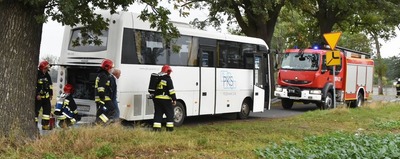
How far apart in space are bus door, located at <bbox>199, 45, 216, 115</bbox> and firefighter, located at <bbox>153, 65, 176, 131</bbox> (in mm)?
2528

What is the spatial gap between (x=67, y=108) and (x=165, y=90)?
227cm

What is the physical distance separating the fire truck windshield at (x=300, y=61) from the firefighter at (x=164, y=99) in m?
10.3

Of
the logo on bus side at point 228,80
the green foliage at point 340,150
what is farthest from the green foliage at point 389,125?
the green foliage at point 340,150

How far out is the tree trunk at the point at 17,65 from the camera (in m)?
6.88

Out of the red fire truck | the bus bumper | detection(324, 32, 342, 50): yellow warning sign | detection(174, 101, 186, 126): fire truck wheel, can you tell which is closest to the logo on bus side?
detection(174, 101, 186, 126): fire truck wheel

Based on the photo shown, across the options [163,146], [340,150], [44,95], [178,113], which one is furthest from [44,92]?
[340,150]

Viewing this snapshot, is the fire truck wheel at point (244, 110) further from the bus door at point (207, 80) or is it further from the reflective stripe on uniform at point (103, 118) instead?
the reflective stripe on uniform at point (103, 118)

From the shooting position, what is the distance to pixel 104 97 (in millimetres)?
9797

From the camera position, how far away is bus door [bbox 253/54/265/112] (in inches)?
597

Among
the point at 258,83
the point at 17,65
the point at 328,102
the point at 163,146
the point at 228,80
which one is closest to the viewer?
the point at 17,65

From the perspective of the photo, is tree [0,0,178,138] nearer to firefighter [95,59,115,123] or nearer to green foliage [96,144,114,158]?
green foliage [96,144,114,158]

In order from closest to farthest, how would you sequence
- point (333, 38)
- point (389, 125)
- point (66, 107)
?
1. point (66, 107)
2. point (389, 125)
3. point (333, 38)

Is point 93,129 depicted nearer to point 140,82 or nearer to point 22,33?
point 22,33

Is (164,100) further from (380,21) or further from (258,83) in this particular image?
(380,21)
